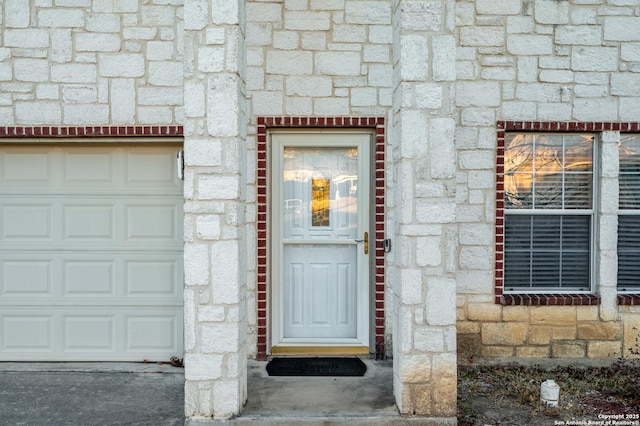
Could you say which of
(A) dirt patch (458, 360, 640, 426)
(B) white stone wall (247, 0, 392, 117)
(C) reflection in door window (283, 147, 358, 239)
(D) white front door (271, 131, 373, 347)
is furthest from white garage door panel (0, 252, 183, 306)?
(A) dirt patch (458, 360, 640, 426)

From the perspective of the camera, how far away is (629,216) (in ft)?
17.6

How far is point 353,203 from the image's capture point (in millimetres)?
5402

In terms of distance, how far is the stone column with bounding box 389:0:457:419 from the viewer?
373cm

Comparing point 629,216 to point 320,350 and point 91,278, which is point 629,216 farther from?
point 91,278

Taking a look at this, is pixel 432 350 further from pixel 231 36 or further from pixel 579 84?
pixel 579 84

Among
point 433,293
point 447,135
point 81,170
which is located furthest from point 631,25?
point 81,170

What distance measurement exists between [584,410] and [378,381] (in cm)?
164

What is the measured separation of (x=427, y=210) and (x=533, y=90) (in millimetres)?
2345

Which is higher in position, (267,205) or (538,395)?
(267,205)

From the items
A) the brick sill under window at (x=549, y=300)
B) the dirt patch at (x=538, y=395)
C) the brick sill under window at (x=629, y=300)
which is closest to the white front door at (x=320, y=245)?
the dirt patch at (x=538, y=395)

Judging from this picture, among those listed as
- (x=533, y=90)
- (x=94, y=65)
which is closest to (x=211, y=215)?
(x=94, y=65)

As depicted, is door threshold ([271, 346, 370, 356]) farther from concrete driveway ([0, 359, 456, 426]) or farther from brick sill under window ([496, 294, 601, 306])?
brick sill under window ([496, 294, 601, 306])

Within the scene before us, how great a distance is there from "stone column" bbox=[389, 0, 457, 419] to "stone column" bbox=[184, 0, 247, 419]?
121 centimetres

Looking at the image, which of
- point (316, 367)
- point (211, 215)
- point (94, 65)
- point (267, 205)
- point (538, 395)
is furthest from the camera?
point (267, 205)
